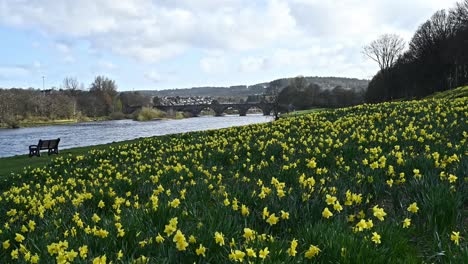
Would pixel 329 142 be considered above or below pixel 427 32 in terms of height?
below

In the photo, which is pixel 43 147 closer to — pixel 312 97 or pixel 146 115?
pixel 146 115

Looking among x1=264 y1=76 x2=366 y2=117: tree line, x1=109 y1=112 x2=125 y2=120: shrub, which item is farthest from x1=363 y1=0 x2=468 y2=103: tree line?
x1=109 y1=112 x2=125 y2=120: shrub

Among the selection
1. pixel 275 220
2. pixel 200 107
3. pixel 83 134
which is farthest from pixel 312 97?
pixel 275 220

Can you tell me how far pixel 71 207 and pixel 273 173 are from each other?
10.4 feet

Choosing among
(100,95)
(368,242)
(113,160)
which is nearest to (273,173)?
(368,242)

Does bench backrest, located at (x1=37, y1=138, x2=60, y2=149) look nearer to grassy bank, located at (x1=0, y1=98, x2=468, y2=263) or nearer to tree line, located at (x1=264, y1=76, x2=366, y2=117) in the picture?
grassy bank, located at (x1=0, y1=98, x2=468, y2=263)

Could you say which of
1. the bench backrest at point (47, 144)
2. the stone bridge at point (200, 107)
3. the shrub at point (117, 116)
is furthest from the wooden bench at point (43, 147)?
the stone bridge at point (200, 107)

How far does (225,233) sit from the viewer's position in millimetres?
4027

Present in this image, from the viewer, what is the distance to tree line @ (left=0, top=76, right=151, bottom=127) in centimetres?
9944

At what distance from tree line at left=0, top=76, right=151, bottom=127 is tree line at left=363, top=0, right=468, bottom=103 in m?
75.5

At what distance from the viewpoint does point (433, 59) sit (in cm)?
6344

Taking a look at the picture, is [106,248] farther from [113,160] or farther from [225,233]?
[113,160]

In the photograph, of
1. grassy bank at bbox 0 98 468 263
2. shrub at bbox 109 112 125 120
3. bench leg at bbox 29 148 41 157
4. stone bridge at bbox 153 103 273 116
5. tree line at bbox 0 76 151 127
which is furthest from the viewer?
stone bridge at bbox 153 103 273 116

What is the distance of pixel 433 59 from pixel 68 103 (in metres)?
94.8
